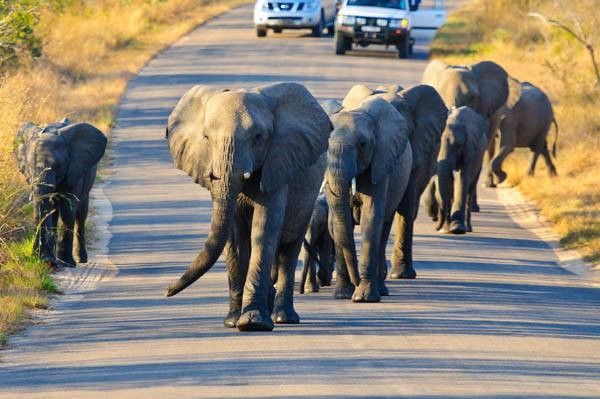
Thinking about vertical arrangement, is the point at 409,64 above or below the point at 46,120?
below

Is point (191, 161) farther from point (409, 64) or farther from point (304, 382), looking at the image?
point (409, 64)

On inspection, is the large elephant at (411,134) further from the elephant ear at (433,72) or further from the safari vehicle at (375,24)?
the safari vehicle at (375,24)

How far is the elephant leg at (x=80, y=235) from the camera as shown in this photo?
1598 centimetres

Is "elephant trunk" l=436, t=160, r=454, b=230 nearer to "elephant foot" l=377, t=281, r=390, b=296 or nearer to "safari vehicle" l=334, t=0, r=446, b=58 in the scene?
"elephant foot" l=377, t=281, r=390, b=296

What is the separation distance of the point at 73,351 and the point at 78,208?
5.21 metres

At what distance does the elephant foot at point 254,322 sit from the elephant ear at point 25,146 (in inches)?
179

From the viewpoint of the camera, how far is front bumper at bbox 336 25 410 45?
39.8 m

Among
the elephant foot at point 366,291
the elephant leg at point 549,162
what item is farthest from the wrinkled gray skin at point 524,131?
the elephant foot at point 366,291

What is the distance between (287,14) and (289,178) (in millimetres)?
32722

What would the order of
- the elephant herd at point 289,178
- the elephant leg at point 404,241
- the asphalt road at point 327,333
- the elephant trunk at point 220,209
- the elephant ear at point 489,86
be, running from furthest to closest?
1. the elephant ear at point 489,86
2. the elephant leg at point 404,241
3. the elephant herd at point 289,178
4. the elephant trunk at point 220,209
5. the asphalt road at point 327,333

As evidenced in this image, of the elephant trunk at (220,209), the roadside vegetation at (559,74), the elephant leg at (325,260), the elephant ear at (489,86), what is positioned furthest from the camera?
the elephant ear at (489,86)

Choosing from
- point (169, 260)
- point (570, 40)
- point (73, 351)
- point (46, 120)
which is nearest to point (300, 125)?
point (73, 351)

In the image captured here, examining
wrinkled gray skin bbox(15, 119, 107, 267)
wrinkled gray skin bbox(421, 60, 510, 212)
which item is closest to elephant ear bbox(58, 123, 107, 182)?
wrinkled gray skin bbox(15, 119, 107, 267)

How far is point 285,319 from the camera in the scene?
1211cm
